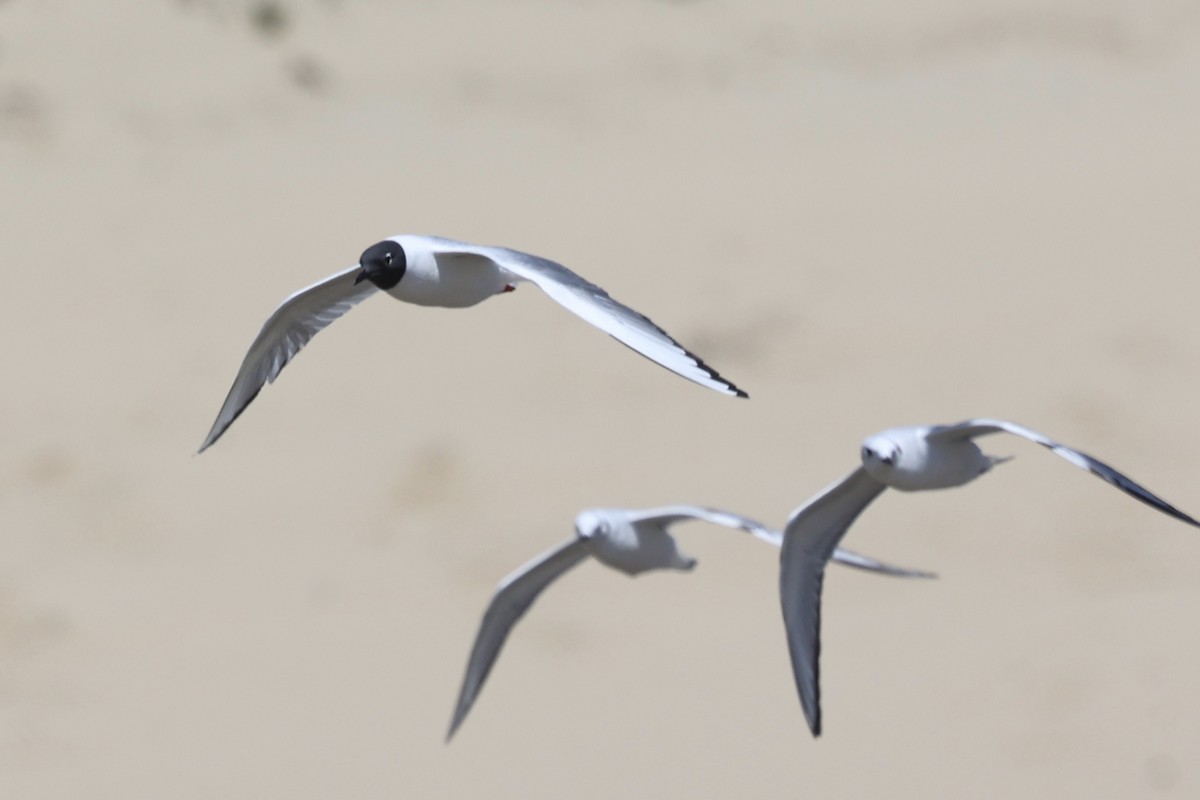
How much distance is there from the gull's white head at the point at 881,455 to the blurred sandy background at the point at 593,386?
731cm

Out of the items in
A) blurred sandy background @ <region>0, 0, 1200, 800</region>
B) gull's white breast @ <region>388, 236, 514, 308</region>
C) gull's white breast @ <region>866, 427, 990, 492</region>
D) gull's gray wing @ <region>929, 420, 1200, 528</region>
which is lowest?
blurred sandy background @ <region>0, 0, 1200, 800</region>

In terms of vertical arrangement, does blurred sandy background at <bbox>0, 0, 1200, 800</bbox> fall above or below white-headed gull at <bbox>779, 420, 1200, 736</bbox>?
below

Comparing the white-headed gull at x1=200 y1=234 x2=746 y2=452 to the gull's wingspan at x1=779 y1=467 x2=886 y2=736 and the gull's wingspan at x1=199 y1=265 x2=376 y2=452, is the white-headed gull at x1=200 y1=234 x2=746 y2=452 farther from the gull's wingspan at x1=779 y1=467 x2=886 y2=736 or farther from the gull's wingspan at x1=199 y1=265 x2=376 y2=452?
the gull's wingspan at x1=779 y1=467 x2=886 y2=736

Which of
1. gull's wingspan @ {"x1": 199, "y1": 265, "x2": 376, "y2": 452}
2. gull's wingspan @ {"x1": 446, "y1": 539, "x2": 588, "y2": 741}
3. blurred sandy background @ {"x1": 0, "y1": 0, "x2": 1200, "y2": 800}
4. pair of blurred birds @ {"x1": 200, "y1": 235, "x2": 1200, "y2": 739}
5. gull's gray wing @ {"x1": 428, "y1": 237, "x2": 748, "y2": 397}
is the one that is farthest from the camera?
blurred sandy background @ {"x1": 0, "y1": 0, "x2": 1200, "y2": 800}

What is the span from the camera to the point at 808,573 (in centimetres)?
1229

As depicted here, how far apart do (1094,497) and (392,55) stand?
7.91 metres

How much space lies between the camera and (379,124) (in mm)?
23688

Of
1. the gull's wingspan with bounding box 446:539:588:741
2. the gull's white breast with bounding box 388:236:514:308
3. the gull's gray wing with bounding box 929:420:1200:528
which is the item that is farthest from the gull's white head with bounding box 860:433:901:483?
the gull's wingspan with bounding box 446:539:588:741

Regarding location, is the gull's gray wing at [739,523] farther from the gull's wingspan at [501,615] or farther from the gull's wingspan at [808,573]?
the gull's wingspan at [501,615]

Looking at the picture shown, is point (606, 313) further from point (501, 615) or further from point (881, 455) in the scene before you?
point (501, 615)

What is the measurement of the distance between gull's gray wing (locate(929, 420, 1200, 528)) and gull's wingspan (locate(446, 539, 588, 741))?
3774 mm

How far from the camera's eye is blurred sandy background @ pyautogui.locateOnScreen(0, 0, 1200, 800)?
18.9m

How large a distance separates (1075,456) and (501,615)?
565cm

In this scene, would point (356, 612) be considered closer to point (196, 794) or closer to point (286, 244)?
point (196, 794)
